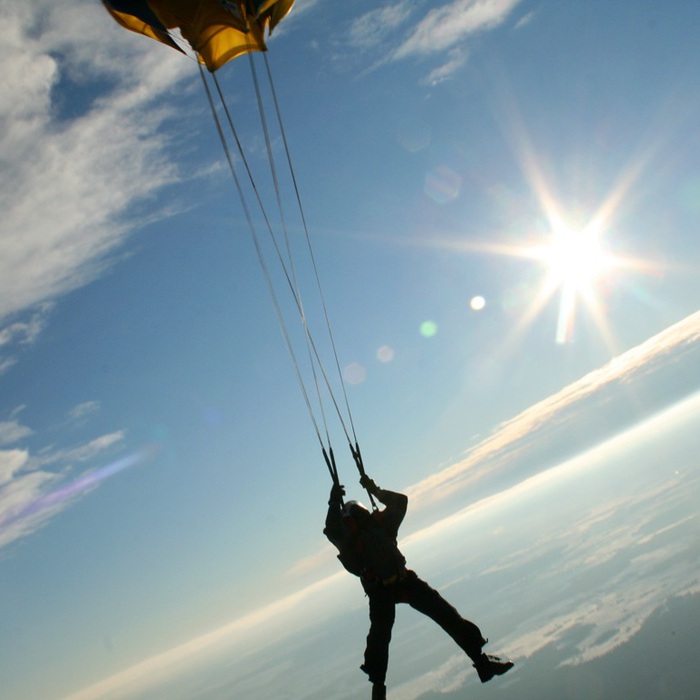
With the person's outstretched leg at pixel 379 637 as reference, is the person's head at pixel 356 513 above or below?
above

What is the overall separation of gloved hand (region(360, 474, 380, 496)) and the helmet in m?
0.25

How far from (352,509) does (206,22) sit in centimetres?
722

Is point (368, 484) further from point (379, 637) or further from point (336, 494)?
point (379, 637)

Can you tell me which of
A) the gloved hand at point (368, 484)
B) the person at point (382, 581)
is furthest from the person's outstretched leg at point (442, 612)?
the gloved hand at point (368, 484)

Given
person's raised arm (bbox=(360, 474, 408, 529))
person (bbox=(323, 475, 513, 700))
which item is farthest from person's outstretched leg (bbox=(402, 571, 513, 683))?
person's raised arm (bbox=(360, 474, 408, 529))

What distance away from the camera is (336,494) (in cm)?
749

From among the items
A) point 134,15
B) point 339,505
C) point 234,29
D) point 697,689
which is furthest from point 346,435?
point 697,689

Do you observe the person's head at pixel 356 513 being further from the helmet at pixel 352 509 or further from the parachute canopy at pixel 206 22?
the parachute canopy at pixel 206 22

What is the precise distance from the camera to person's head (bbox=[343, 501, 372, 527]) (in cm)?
750

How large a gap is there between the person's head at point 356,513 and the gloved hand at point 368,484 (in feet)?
0.86

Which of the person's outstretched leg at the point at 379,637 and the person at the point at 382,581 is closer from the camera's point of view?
the person's outstretched leg at the point at 379,637

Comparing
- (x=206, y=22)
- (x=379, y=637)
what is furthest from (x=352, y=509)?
(x=206, y=22)

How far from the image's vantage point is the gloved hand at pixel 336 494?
7.46 metres

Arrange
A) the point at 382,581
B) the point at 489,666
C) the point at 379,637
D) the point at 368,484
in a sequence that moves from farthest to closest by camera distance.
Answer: the point at 368,484 → the point at 382,581 → the point at 379,637 → the point at 489,666
